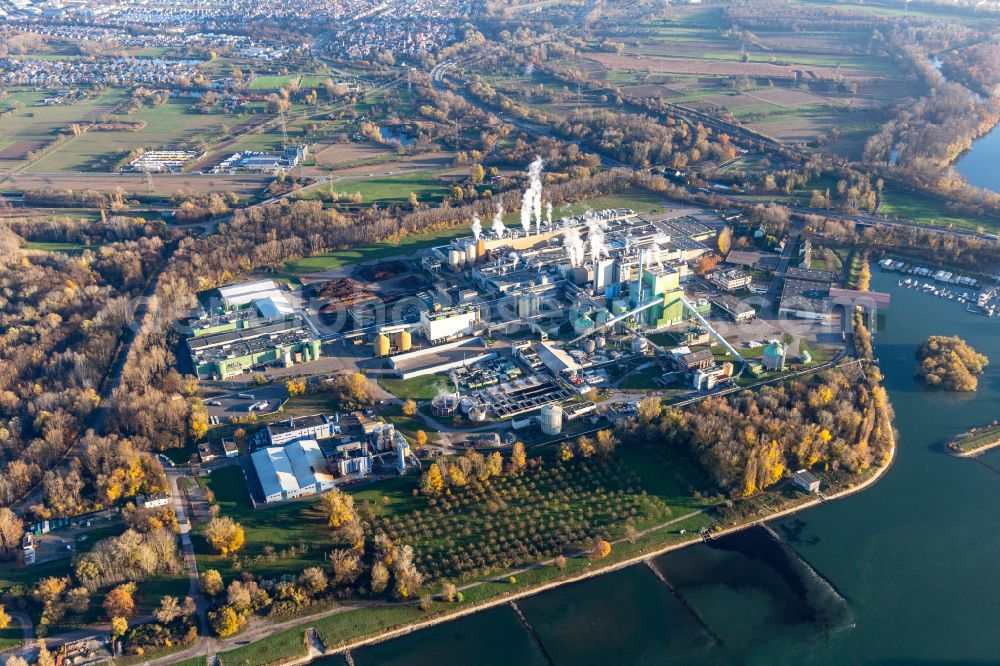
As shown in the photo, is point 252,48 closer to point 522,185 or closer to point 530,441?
point 522,185

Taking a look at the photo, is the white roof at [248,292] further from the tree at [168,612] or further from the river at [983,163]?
the river at [983,163]

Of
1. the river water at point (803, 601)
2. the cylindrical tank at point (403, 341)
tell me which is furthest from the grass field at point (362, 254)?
the river water at point (803, 601)

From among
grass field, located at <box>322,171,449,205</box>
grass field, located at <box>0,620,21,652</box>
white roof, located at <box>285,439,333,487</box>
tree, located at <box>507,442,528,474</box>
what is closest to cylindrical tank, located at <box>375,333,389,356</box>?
white roof, located at <box>285,439,333,487</box>

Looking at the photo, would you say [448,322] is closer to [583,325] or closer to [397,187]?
[583,325]

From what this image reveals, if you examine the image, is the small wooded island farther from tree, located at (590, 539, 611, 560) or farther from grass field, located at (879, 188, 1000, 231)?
tree, located at (590, 539, 611, 560)

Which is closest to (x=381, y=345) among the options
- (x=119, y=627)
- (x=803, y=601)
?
(x=119, y=627)

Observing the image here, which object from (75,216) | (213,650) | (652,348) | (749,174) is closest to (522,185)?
(749,174)
